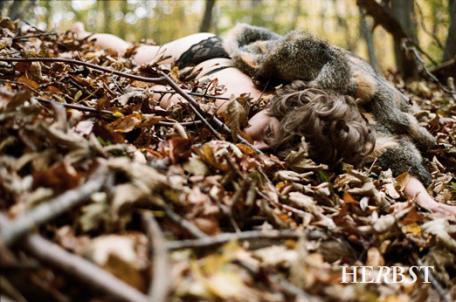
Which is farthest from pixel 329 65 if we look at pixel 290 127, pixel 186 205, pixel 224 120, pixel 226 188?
pixel 186 205

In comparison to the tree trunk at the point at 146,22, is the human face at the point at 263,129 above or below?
above

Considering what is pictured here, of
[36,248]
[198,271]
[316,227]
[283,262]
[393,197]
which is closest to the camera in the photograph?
[36,248]

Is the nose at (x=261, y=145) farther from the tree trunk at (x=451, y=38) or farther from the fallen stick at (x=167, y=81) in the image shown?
the tree trunk at (x=451, y=38)

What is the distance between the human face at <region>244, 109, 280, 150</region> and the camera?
236 cm

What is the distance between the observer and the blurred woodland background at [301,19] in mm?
5070

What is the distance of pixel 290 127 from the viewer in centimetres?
228

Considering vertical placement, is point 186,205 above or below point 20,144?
below

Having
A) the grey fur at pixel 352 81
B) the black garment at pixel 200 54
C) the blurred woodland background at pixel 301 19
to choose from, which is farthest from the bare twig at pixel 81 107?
the blurred woodland background at pixel 301 19

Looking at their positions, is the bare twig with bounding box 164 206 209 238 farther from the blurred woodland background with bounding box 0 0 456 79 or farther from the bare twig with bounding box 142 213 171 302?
the blurred woodland background with bounding box 0 0 456 79

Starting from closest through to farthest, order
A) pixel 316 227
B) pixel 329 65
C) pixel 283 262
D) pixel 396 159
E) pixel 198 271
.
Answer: pixel 198 271 < pixel 283 262 < pixel 316 227 < pixel 396 159 < pixel 329 65

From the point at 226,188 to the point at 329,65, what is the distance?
4.91 feet

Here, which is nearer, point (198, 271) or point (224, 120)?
point (198, 271)

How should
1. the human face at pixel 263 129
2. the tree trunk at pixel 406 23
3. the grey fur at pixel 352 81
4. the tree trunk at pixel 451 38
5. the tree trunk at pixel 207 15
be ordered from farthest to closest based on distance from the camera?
the tree trunk at pixel 207 15, the tree trunk at pixel 406 23, the tree trunk at pixel 451 38, the grey fur at pixel 352 81, the human face at pixel 263 129

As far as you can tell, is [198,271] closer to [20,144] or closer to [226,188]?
[226,188]
